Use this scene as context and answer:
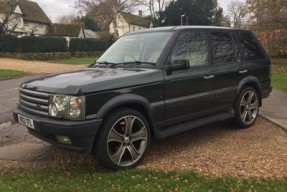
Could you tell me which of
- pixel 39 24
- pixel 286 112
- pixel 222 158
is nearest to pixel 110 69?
pixel 222 158

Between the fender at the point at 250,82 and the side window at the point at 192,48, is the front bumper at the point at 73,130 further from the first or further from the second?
the fender at the point at 250,82

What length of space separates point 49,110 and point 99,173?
1.03 m

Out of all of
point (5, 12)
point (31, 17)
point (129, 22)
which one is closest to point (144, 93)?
point (5, 12)

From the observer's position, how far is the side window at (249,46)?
22.9 feet

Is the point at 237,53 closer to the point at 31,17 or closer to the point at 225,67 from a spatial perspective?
the point at 225,67

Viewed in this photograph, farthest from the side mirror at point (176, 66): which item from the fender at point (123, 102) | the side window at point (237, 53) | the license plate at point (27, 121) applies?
the license plate at point (27, 121)

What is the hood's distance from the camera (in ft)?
14.8

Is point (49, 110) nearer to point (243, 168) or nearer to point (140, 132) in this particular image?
point (140, 132)

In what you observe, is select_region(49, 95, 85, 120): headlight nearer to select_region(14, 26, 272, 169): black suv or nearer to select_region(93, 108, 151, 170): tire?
select_region(14, 26, 272, 169): black suv

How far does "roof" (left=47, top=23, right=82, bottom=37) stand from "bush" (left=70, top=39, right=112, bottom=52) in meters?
16.2

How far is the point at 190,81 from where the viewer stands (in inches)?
224

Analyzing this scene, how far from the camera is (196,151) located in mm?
5645

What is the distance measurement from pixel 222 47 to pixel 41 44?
29.8 m

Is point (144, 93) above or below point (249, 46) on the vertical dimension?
below
